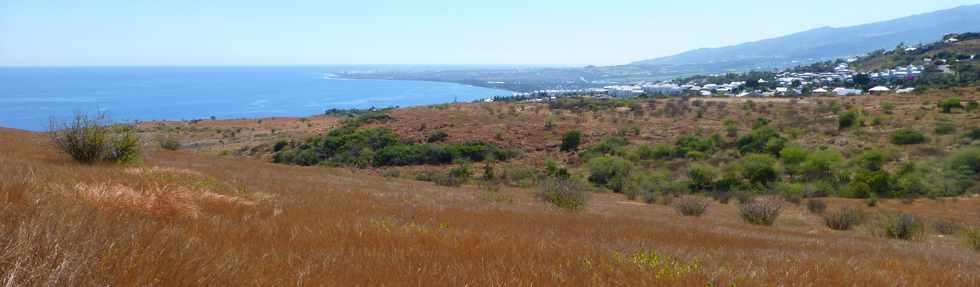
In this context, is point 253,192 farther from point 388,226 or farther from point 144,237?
point 144,237

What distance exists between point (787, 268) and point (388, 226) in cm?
362

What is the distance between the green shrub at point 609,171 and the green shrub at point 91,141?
74.6 ft

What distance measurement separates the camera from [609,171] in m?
34.8

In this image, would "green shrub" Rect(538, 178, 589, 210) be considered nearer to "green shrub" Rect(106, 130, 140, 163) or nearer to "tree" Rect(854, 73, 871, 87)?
"green shrub" Rect(106, 130, 140, 163)

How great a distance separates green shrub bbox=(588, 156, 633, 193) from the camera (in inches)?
1285

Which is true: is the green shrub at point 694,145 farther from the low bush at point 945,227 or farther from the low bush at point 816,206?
the low bush at point 945,227

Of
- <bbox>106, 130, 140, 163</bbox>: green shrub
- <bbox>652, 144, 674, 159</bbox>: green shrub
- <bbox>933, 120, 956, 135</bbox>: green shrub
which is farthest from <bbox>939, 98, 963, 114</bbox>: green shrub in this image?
<bbox>106, 130, 140, 163</bbox>: green shrub

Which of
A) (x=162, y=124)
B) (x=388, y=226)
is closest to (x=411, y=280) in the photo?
(x=388, y=226)

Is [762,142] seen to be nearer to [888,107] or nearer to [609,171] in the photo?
[609,171]

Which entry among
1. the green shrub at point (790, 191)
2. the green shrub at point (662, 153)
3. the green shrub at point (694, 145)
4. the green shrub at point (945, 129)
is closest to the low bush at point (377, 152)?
the green shrub at point (662, 153)

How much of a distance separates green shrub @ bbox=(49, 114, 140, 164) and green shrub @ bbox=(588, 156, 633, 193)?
22750mm

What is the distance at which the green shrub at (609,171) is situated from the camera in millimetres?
32647

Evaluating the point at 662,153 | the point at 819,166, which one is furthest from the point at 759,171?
the point at 662,153

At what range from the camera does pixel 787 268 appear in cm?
553
